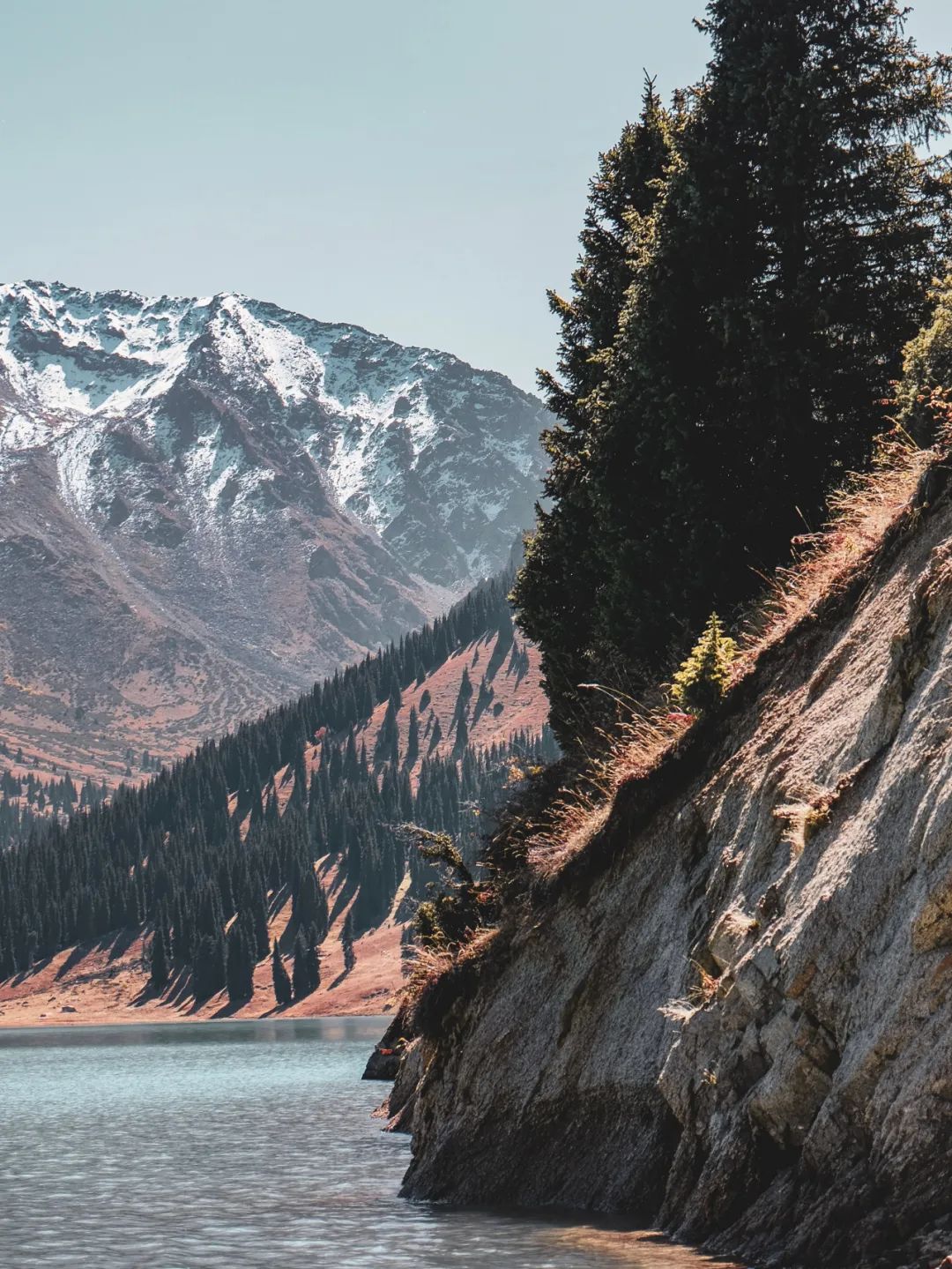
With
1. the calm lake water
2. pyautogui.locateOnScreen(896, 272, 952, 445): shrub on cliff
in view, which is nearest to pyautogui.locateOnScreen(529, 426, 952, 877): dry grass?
pyautogui.locateOnScreen(896, 272, 952, 445): shrub on cliff

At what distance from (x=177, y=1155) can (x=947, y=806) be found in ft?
98.2

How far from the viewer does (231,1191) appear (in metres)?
29.6

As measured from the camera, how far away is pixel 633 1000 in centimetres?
2036

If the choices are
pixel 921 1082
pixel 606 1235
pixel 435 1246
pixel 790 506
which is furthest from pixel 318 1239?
pixel 790 506

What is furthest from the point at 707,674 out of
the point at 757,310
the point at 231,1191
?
the point at 231,1191

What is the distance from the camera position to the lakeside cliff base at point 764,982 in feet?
46.4

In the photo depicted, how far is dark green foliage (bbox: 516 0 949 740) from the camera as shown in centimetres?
2803

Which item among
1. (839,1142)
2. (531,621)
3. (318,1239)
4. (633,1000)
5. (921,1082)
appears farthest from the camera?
(531,621)

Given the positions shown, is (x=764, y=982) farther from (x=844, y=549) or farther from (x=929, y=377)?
(x=929, y=377)

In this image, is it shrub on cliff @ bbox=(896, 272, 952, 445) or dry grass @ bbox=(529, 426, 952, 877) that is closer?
dry grass @ bbox=(529, 426, 952, 877)

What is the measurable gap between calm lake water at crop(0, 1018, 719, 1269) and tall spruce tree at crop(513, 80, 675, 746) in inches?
452

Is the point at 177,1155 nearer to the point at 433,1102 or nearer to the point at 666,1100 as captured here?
the point at 433,1102

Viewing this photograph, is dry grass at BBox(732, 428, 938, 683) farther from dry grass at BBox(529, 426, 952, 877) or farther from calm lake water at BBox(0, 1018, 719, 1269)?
calm lake water at BBox(0, 1018, 719, 1269)

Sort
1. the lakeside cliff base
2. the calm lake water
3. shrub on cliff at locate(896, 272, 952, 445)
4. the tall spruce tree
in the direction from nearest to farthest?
the lakeside cliff base < the calm lake water < shrub on cliff at locate(896, 272, 952, 445) < the tall spruce tree
